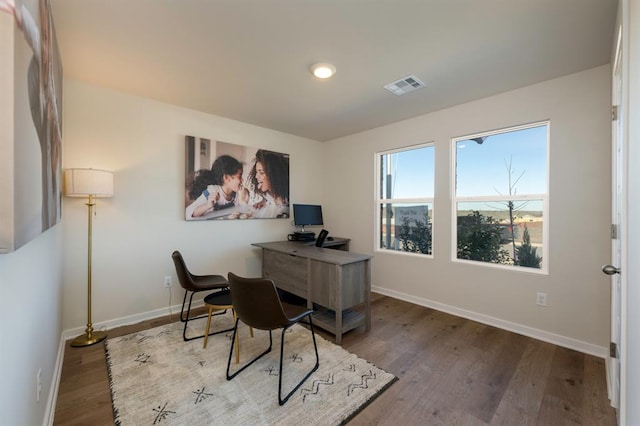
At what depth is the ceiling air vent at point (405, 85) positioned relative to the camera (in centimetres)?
255

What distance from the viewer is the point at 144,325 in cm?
286

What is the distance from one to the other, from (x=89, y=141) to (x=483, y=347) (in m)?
4.29

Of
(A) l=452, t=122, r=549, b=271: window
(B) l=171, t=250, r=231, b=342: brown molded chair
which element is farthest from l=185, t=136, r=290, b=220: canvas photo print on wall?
(A) l=452, t=122, r=549, b=271: window

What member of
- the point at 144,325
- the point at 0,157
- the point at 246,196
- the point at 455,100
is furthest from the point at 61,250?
the point at 455,100

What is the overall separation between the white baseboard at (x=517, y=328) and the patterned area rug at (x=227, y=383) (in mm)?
1568

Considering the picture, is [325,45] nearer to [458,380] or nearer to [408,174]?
[408,174]

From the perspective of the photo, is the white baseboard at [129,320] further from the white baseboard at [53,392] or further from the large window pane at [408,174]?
the large window pane at [408,174]

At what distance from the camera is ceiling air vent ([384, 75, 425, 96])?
2547mm

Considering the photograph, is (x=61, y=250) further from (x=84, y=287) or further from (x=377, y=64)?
(x=377, y=64)

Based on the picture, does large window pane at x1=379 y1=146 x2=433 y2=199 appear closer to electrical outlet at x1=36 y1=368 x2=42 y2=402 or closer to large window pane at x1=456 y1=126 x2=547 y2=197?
large window pane at x1=456 y1=126 x2=547 y2=197

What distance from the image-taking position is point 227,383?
1936 mm

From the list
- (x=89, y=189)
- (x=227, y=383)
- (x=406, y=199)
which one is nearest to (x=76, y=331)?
(x=89, y=189)

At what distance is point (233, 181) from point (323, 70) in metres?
1.94

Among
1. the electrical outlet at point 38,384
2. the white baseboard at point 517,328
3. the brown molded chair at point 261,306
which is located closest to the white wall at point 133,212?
the electrical outlet at point 38,384
